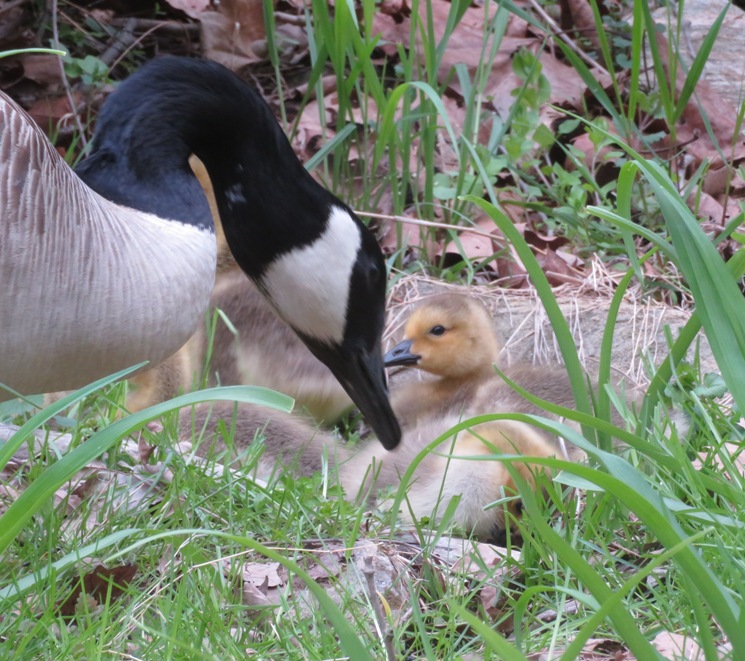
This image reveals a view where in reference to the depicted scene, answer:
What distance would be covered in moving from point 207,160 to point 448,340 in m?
→ 1.06

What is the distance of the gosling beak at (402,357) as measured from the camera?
11.2 feet

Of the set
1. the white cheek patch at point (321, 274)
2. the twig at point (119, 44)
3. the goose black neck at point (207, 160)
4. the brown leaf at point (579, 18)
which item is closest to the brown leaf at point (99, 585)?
the goose black neck at point (207, 160)

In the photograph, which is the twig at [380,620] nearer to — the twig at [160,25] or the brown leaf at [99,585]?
the brown leaf at [99,585]

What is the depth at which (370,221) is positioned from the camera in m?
4.56

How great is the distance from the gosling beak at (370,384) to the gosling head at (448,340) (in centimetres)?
60

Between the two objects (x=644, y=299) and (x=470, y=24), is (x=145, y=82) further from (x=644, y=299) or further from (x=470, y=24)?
(x=470, y=24)

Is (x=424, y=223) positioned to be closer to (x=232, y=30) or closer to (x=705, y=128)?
(x=705, y=128)

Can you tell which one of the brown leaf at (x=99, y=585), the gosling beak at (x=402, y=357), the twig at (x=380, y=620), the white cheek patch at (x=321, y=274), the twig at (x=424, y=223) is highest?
the twig at (x=380, y=620)

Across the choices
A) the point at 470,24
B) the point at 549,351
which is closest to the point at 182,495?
the point at 549,351

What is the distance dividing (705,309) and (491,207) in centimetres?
44

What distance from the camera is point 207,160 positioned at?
2639 mm

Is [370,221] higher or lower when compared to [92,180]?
lower

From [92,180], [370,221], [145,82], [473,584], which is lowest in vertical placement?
[370,221]

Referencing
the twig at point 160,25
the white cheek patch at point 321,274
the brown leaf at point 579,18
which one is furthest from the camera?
the brown leaf at point 579,18
